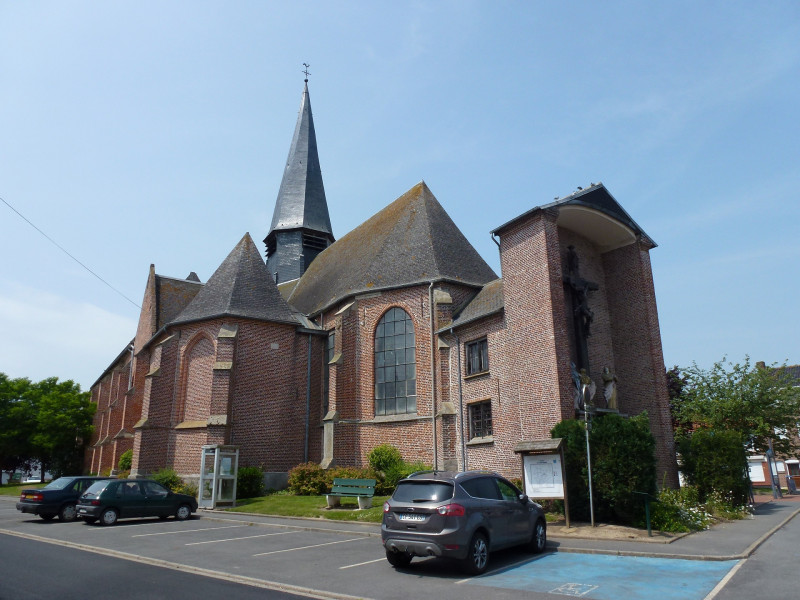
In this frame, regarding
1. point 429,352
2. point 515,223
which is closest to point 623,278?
point 515,223

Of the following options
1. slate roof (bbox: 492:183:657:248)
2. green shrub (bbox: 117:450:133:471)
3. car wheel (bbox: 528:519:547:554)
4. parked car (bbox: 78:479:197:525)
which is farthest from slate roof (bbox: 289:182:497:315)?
car wheel (bbox: 528:519:547:554)

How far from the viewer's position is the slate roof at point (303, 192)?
3959 cm

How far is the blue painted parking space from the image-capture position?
752 cm

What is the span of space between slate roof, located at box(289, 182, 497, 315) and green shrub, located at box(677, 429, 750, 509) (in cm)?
999

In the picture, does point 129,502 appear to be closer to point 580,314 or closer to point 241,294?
point 241,294

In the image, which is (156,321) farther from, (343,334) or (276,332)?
(343,334)

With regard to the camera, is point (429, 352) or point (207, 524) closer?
point (207, 524)

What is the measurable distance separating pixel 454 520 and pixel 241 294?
61.7 ft

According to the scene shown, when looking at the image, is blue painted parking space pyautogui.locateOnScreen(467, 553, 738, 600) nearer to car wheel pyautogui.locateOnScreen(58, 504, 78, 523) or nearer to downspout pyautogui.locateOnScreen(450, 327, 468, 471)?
→ downspout pyautogui.locateOnScreen(450, 327, 468, 471)

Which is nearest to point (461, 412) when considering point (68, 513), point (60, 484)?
point (68, 513)

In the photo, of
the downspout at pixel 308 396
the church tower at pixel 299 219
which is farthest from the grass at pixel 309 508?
the church tower at pixel 299 219

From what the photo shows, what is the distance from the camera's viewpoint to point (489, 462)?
18672 millimetres

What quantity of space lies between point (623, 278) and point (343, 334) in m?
11.3

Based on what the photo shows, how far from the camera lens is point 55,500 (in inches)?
658
